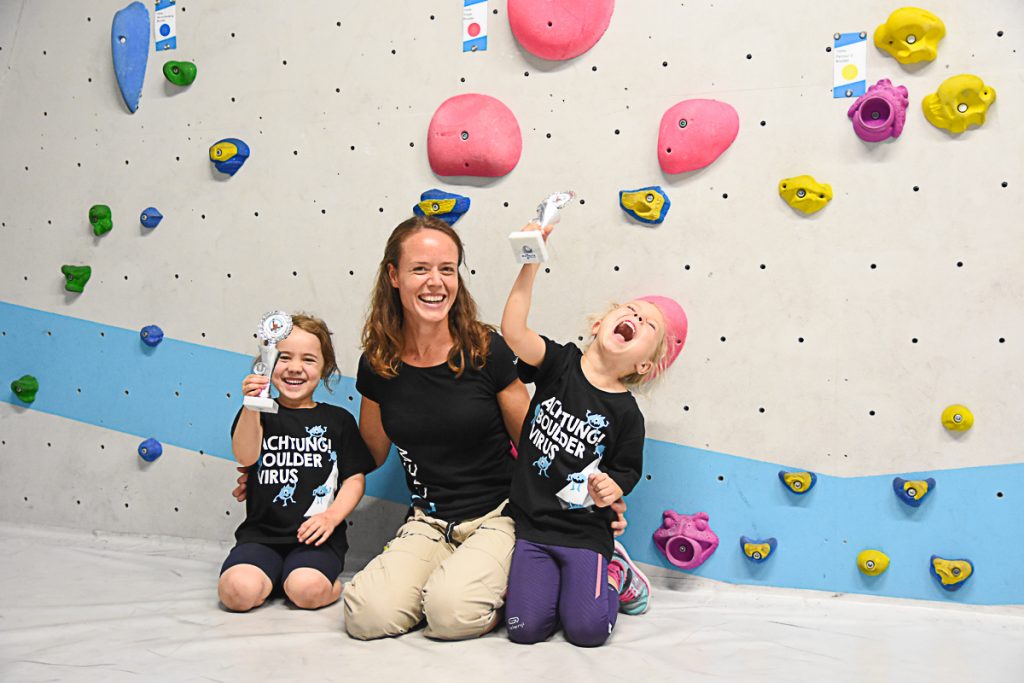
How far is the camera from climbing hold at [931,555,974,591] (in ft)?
6.72

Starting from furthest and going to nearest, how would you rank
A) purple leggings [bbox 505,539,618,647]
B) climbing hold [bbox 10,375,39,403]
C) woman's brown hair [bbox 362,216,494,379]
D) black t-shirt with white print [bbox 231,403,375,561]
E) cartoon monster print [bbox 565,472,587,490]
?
climbing hold [bbox 10,375,39,403] → black t-shirt with white print [bbox 231,403,375,561] → woman's brown hair [bbox 362,216,494,379] → cartoon monster print [bbox 565,472,587,490] → purple leggings [bbox 505,539,618,647]

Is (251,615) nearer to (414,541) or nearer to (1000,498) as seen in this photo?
(414,541)

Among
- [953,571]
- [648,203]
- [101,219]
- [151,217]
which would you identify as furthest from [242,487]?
[953,571]

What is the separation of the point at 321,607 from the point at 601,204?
1.19 meters

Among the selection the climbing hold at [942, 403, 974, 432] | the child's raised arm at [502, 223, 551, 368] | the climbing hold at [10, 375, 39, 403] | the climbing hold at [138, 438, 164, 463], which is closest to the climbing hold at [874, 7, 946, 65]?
the climbing hold at [942, 403, 974, 432]

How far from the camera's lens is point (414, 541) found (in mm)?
2078

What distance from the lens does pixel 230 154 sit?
259cm

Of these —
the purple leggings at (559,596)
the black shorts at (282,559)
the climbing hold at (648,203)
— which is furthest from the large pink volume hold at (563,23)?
the black shorts at (282,559)

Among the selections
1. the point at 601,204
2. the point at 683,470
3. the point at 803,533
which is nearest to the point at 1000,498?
the point at 803,533

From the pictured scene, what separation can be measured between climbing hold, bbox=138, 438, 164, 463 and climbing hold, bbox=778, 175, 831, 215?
6.24ft

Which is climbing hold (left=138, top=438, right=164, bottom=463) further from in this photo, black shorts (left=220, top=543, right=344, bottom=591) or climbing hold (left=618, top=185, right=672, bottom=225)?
climbing hold (left=618, top=185, right=672, bottom=225)

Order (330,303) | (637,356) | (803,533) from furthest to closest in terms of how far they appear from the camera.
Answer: (330,303)
(803,533)
(637,356)

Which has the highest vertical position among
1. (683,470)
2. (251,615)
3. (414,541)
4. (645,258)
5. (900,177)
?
(900,177)

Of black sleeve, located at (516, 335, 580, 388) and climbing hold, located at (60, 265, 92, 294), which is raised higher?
climbing hold, located at (60, 265, 92, 294)
